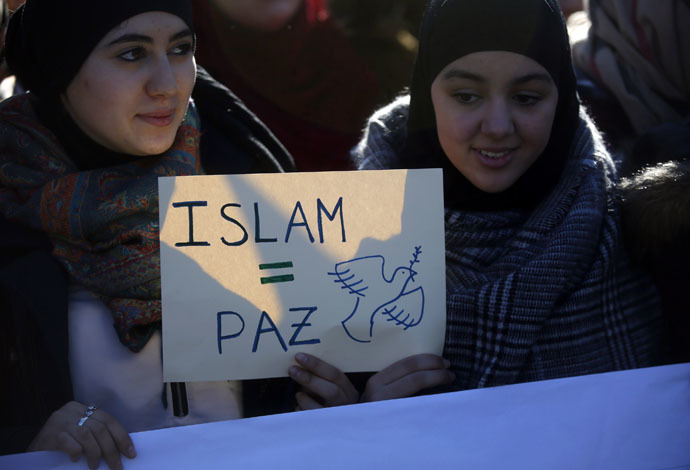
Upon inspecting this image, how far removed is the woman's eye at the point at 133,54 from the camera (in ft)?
4.48

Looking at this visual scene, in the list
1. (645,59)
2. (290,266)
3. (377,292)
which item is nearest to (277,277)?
(290,266)

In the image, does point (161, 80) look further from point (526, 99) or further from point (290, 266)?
point (526, 99)

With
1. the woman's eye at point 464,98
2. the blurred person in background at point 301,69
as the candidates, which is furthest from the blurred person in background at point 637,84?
the blurred person in background at point 301,69

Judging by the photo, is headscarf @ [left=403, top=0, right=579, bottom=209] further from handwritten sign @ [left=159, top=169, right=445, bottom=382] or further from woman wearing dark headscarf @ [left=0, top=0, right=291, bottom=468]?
woman wearing dark headscarf @ [left=0, top=0, right=291, bottom=468]

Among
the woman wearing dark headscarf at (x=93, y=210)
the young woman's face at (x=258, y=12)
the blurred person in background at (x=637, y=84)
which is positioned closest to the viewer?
the woman wearing dark headscarf at (x=93, y=210)

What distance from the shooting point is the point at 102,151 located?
1.46 metres

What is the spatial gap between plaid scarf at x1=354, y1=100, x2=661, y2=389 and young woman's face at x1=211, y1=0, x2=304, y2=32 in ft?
4.22

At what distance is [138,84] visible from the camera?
136 cm

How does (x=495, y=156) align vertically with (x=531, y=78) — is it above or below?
below

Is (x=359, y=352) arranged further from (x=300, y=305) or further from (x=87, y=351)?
(x=87, y=351)

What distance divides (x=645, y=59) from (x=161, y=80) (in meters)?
1.64

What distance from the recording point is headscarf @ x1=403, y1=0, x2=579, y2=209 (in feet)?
4.55

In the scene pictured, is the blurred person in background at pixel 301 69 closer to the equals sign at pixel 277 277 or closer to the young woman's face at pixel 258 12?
the young woman's face at pixel 258 12

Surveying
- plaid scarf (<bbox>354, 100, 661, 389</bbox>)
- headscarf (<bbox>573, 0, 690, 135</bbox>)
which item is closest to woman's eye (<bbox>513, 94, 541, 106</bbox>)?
plaid scarf (<bbox>354, 100, 661, 389</bbox>)
